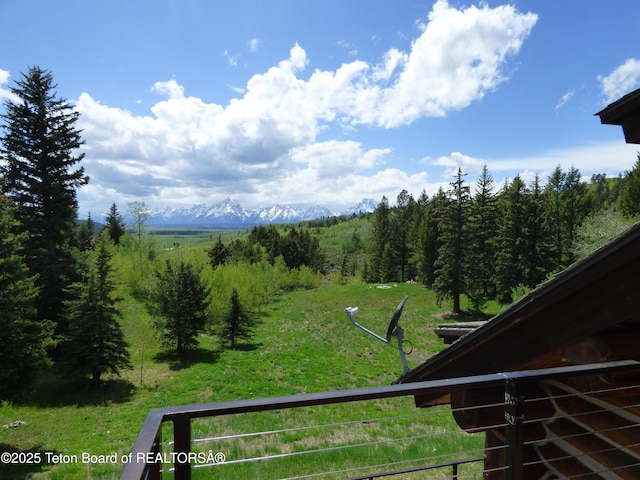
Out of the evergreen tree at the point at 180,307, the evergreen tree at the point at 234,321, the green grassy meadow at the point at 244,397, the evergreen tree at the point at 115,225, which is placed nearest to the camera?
the green grassy meadow at the point at 244,397

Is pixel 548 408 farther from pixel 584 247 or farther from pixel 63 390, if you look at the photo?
pixel 584 247

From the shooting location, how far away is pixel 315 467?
7.21 metres

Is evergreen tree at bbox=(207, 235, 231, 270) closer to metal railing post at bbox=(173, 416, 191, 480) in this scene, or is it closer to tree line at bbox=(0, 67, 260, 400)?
tree line at bbox=(0, 67, 260, 400)

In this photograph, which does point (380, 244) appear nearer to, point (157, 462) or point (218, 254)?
point (218, 254)

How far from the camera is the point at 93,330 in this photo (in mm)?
16078

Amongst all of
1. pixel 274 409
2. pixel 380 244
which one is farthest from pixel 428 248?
pixel 274 409

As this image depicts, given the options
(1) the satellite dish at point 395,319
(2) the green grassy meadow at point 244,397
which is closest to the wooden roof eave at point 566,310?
(2) the green grassy meadow at point 244,397

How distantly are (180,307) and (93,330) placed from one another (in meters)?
5.59

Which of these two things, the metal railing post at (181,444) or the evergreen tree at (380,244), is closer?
the metal railing post at (181,444)

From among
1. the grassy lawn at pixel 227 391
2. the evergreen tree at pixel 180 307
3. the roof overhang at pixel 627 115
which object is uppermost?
the roof overhang at pixel 627 115

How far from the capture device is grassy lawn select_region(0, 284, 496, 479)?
9.89 metres

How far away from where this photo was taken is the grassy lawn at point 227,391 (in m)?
9.89

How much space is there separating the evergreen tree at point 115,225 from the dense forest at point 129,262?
621 centimetres

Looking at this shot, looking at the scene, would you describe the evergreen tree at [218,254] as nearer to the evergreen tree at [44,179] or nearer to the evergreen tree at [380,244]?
the evergreen tree at [380,244]
